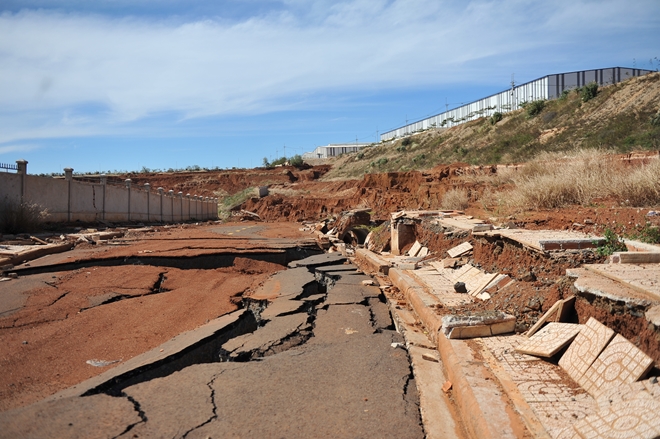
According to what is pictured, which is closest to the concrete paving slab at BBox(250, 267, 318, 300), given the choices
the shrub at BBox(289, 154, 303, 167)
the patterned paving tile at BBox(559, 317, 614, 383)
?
the patterned paving tile at BBox(559, 317, 614, 383)

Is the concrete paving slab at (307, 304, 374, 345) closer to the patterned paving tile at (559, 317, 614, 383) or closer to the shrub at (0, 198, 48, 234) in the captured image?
the patterned paving tile at (559, 317, 614, 383)

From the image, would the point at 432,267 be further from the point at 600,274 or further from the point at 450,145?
the point at 450,145

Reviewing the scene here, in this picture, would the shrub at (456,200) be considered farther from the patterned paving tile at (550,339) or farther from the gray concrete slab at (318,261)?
the patterned paving tile at (550,339)

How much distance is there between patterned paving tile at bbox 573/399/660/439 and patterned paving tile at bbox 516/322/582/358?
3.88 ft

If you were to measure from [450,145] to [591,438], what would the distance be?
4382 cm

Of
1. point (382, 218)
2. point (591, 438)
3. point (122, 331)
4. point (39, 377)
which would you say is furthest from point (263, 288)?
point (382, 218)

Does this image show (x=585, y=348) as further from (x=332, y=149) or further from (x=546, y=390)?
(x=332, y=149)

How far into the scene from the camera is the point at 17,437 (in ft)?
10.1

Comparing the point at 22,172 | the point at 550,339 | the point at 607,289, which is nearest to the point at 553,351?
the point at 550,339

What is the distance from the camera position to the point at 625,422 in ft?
8.41

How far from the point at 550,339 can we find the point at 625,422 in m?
1.63

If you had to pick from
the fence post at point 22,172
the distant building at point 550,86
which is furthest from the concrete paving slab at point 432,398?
the distant building at point 550,86

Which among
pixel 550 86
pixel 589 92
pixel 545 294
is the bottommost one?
pixel 545 294

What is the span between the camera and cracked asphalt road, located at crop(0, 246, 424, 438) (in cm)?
326
